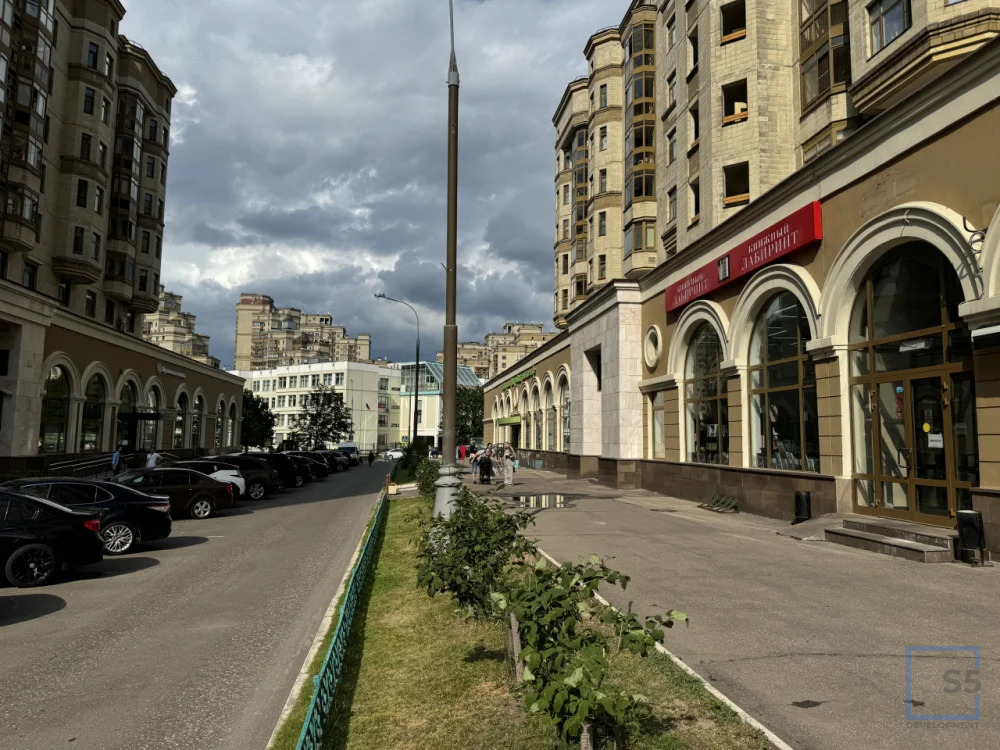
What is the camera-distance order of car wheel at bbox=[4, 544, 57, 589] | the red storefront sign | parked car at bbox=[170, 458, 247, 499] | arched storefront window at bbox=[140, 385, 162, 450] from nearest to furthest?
car wheel at bbox=[4, 544, 57, 589]
the red storefront sign
parked car at bbox=[170, 458, 247, 499]
arched storefront window at bbox=[140, 385, 162, 450]

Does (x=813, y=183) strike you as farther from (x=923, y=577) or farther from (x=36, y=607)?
(x=36, y=607)

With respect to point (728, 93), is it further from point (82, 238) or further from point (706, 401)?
point (82, 238)

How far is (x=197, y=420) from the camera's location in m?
53.4

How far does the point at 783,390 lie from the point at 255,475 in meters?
18.4

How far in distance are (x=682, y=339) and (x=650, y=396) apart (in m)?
3.54

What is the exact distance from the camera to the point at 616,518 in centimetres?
1678

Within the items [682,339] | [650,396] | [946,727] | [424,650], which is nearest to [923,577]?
[946,727]

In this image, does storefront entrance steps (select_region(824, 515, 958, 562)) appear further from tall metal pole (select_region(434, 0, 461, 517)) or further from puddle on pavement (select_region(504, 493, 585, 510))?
puddle on pavement (select_region(504, 493, 585, 510))

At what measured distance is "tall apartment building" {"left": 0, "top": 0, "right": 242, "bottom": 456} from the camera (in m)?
30.5

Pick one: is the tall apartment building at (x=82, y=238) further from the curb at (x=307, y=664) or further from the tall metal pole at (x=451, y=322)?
the curb at (x=307, y=664)

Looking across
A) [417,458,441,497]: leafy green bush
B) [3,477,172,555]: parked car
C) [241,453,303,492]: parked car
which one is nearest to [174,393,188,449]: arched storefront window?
[241,453,303,492]: parked car

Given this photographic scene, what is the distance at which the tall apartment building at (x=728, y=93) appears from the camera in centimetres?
1705

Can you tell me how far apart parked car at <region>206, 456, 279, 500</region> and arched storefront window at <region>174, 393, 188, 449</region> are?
2458 cm

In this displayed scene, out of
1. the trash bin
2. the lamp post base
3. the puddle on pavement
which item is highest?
the lamp post base
